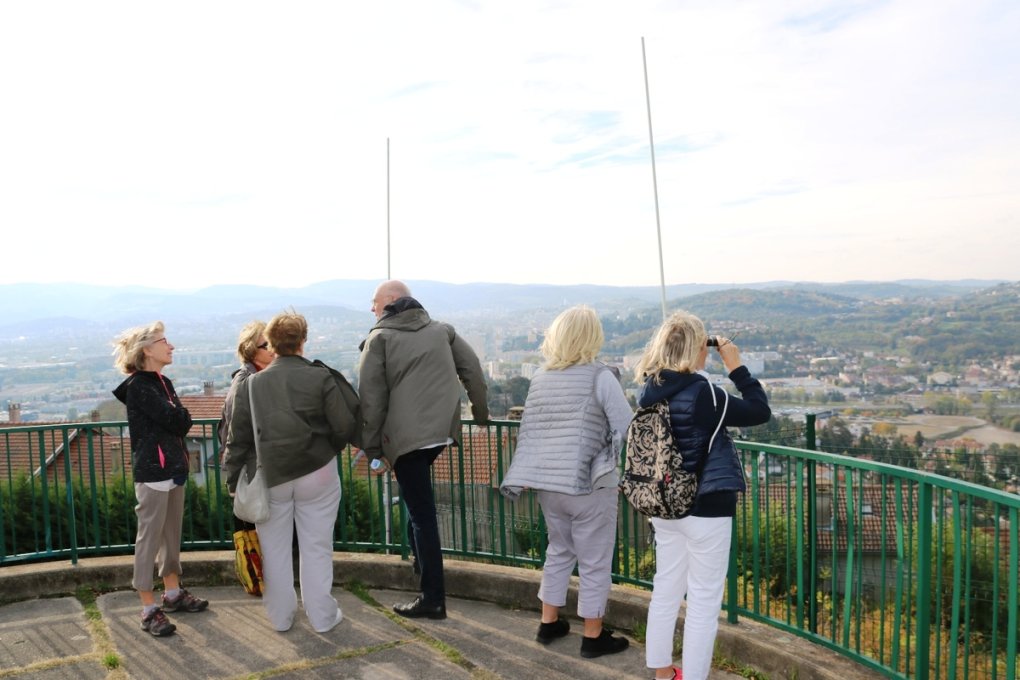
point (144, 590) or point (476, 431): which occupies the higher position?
point (476, 431)

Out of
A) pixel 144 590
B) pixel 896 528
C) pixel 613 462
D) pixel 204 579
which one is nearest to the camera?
pixel 896 528

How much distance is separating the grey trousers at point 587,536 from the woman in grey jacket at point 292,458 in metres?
1.25

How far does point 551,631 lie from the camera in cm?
453

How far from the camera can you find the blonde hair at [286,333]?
4.57 metres

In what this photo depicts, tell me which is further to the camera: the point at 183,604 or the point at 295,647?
the point at 183,604

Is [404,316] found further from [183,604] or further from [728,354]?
[183,604]

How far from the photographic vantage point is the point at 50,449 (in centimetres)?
578

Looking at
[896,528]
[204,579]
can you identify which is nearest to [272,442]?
[204,579]

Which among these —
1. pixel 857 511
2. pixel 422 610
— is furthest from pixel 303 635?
pixel 857 511

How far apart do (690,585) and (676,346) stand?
100cm

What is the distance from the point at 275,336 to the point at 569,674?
7.51 feet

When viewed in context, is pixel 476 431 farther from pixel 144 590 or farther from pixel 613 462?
pixel 144 590

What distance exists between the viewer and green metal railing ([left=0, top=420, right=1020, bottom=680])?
10.8 feet

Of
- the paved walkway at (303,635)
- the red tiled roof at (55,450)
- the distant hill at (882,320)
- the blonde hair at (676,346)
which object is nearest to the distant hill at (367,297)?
the distant hill at (882,320)
